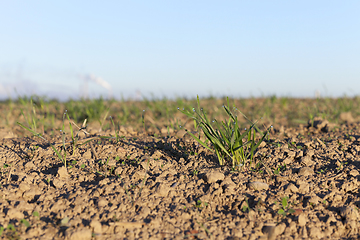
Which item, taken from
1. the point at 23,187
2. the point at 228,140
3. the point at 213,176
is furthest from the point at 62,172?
the point at 228,140

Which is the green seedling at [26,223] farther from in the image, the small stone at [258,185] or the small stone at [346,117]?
the small stone at [346,117]

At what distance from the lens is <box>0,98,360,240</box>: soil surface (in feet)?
5.41

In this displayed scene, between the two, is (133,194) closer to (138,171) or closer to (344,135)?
(138,171)

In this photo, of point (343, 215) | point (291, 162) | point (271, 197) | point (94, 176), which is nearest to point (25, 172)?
point (94, 176)

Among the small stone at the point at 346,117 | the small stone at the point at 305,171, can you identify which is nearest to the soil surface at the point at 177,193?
the small stone at the point at 305,171

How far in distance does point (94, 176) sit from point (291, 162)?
61.4 inches

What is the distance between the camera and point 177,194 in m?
1.91

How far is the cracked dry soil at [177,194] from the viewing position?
65.0 inches

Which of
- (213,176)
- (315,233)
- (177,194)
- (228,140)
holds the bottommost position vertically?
(315,233)

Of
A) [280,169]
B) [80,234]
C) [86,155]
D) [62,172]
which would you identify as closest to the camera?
[80,234]

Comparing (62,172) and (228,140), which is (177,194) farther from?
(62,172)

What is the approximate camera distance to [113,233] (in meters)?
1.61

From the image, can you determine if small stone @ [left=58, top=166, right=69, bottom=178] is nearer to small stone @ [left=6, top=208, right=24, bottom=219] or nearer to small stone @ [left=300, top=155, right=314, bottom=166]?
small stone @ [left=6, top=208, right=24, bottom=219]

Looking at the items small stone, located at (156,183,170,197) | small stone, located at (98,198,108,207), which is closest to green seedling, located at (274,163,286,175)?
small stone, located at (156,183,170,197)
